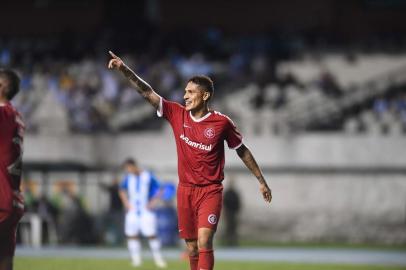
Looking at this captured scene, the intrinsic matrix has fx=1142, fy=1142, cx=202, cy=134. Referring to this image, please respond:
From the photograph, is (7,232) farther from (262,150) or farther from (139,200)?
(262,150)

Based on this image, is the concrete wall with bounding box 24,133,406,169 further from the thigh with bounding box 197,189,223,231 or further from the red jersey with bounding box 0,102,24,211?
the red jersey with bounding box 0,102,24,211

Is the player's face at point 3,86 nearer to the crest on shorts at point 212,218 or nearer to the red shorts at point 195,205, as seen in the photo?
the red shorts at point 195,205

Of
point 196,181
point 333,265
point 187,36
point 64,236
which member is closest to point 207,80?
point 196,181

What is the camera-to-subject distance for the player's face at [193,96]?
42.6 ft

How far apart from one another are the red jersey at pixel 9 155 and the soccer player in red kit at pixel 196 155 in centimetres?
170

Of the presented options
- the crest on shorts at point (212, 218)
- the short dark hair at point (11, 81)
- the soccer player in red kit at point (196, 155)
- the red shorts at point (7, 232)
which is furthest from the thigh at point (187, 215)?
the short dark hair at point (11, 81)

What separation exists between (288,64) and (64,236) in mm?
10685

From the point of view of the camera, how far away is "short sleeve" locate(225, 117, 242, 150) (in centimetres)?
1327

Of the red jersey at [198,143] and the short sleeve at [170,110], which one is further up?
the short sleeve at [170,110]

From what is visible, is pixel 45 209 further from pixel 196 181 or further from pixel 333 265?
pixel 196 181

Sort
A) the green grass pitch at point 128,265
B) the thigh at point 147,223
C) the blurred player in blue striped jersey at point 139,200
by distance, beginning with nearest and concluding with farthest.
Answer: the green grass pitch at point 128,265, the blurred player in blue striped jersey at point 139,200, the thigh at point 147,223

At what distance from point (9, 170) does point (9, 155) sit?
6.2 inches

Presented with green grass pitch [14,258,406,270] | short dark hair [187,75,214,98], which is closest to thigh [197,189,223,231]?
short dark hair [187,75,214,98]

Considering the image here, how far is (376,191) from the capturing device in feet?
114
